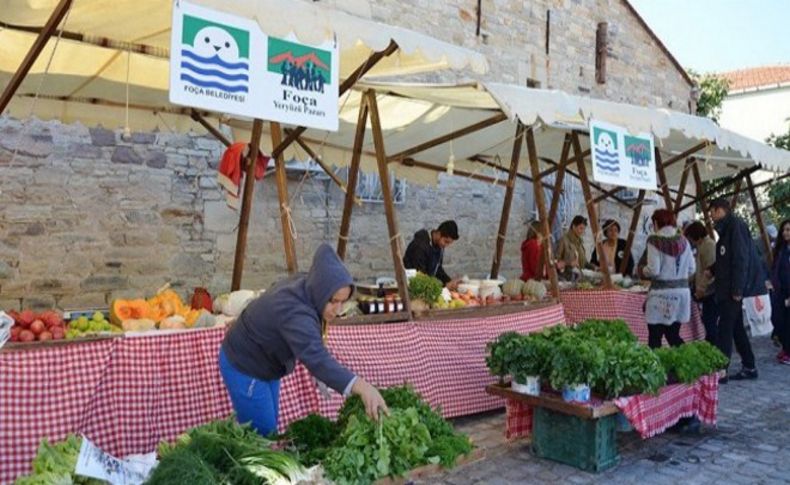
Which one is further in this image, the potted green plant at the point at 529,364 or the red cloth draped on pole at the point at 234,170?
the red cloth draped on pole at the point at 234,170

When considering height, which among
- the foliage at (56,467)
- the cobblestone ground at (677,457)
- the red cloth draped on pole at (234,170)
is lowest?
the cobblestone ground at (677,457)

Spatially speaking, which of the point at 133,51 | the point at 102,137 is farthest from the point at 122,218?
the point at 133,51

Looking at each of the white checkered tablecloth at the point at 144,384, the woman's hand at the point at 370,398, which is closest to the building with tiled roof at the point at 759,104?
the white checkered tablecloth at the point at 144,384

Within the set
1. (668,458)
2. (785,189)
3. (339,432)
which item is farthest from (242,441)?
A: (785,189)

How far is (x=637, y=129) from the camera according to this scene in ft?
22.4

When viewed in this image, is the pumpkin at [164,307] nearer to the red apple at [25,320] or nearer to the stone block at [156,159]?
the red apple at [25,320]

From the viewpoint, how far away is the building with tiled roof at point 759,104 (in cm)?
2648

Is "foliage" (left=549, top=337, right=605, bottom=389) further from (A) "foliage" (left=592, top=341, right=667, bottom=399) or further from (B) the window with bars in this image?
(B) the window with bars

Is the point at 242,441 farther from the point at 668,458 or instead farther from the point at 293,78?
the point at 668,458

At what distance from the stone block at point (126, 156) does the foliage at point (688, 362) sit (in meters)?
6.00

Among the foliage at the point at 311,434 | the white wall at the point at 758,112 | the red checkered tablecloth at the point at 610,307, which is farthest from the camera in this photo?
the white wall at the point at 758,112

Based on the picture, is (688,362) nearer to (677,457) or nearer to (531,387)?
(677,457)

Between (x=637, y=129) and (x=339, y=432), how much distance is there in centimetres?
496

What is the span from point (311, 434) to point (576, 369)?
2121 millimetres
